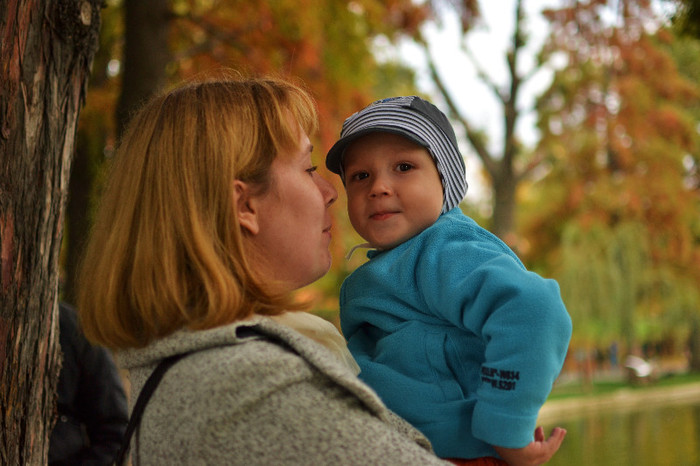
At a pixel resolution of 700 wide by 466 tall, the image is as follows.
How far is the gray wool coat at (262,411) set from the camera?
3.77 ft

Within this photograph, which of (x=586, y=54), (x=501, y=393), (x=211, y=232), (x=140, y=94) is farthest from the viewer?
(x=586, y=54)

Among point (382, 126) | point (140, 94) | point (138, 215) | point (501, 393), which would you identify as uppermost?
point (140, 94)

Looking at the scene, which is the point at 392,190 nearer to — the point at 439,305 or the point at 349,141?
the point at 349,141

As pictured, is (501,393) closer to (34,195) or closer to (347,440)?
(347,440)

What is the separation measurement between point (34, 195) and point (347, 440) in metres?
1.01

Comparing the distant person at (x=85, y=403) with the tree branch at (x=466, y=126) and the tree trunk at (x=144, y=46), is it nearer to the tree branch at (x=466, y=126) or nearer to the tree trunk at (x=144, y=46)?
the tree trunk at (x=144, y=46)

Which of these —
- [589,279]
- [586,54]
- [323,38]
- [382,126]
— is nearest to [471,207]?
[589,279]

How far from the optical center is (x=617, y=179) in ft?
47.0

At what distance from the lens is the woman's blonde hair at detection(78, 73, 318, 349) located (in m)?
1.28

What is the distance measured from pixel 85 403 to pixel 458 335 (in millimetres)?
1588

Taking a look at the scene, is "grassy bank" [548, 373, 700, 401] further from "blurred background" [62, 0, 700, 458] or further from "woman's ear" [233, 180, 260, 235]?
"woman's ear" [233, 180, 260, 235]

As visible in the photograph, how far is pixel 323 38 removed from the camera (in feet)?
18.8

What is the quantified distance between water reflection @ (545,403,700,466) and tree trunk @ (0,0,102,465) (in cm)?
833

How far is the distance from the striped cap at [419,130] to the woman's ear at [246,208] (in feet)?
1.41
